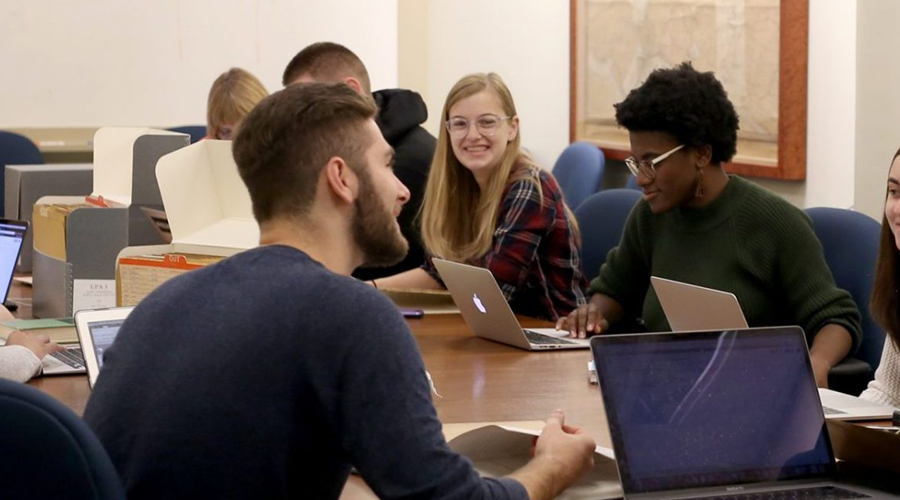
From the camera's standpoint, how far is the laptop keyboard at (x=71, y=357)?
244cm

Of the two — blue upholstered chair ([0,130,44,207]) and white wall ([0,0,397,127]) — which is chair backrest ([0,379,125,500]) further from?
white wall ([0,0,397,127])

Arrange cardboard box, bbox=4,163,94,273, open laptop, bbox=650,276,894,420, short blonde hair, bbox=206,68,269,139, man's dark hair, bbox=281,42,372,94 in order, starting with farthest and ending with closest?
short blonde hair, bbox=206,68,269,139 < cardboard box, bbox=4,163,94,273 < man's dark hair, bbox=281,42,372,94 < open laptop, bbox=650,276,894,420

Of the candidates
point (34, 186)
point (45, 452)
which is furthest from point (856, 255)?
point (34, 186)

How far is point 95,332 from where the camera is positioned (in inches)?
87.0

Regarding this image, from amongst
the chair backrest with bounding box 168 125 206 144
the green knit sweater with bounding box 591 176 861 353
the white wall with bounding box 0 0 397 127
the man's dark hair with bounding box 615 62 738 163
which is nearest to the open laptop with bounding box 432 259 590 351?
the green knit sweater with bounding box 591 176 861 353

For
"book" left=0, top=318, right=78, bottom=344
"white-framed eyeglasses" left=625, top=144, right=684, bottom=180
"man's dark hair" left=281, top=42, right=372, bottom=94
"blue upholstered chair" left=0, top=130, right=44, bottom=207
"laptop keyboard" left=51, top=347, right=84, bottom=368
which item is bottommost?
"laptop keyboard" left=51, top=347, right=84, bottom=368

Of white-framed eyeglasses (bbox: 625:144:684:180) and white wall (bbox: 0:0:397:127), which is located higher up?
white wall (bbox: 0:0:397:127)

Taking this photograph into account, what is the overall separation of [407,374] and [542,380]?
3.25 ft

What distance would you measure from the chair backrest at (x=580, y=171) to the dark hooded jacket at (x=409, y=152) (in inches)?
51.3

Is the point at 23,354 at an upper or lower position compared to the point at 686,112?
lower

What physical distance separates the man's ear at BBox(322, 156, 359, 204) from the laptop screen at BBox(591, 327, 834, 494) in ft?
1.21

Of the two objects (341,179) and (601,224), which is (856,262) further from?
(341,179)

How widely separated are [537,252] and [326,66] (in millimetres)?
960

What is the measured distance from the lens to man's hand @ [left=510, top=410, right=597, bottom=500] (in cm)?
152
